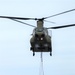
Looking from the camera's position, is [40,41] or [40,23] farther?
[40,23]

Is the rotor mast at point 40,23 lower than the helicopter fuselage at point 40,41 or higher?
higher

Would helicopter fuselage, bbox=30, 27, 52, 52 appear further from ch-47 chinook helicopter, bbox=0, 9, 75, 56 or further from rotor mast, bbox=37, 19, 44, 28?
rotor mast, bbox=37, 19, 44, 28

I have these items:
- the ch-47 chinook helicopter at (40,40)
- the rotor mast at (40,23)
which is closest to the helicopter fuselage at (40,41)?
the ch-47 chinook helicopter at (40,40)

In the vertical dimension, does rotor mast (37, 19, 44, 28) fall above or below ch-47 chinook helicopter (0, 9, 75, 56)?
above

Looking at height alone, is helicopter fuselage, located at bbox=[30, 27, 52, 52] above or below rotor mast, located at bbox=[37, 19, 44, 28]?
below

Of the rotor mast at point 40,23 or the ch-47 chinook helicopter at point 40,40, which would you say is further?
the rotor mast at point 40,23

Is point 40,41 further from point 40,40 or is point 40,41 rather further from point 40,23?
point 40,23

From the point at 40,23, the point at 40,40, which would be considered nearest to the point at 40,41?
the point at 40,40

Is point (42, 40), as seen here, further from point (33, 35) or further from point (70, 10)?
point (70, 10)

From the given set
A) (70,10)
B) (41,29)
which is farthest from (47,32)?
(70,10)

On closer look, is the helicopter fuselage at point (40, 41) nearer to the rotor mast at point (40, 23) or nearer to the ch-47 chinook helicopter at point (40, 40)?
the ch-47 chinook helicopter at point (40, 40)

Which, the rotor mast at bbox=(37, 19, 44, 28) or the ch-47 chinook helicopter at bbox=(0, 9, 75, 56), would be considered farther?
the rotor mast at bbox=(37, 19, 44, 28)

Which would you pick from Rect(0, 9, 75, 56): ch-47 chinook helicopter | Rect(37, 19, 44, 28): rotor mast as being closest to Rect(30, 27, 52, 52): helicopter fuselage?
Rect(0, 9, 75, 56): ch-47 chinook helicopter

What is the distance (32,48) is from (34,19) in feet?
A: 18.7
